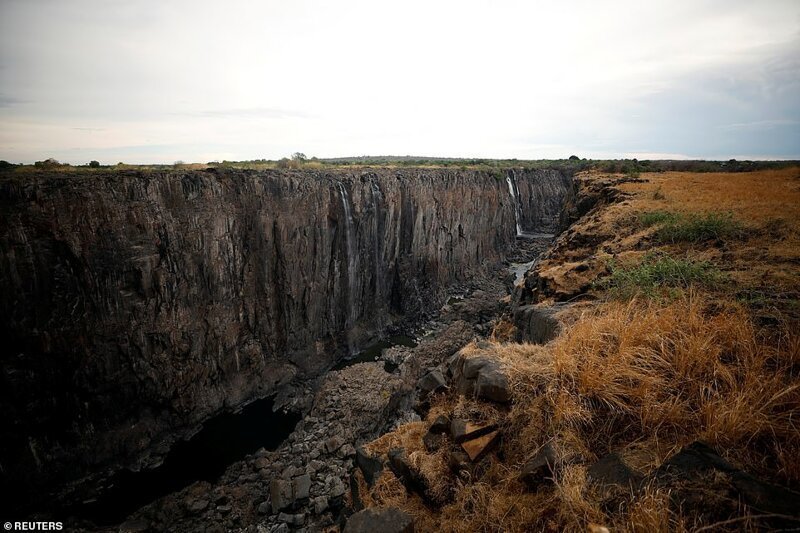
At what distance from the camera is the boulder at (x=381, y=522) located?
4180mm

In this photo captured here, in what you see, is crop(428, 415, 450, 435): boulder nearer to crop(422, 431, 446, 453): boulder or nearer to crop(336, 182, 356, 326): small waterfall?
crop(422, 431, 446, 453): boulder

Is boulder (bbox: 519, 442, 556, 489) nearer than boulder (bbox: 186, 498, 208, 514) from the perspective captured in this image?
Yes

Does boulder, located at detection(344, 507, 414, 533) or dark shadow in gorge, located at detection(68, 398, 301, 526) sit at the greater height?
boulder, located at detection(344, 507, 414, 533)

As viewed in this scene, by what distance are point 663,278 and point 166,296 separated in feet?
60.6

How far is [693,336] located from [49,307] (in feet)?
62.7

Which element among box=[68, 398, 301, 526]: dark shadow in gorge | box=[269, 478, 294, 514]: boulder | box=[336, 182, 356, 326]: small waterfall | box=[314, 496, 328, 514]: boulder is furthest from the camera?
box=[336, 182, 356, 326]: small waterfall

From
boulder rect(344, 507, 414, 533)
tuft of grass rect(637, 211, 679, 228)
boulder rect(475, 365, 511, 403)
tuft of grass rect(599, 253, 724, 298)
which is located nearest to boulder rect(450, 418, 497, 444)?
boulder rect(475, 365, 511, 403)

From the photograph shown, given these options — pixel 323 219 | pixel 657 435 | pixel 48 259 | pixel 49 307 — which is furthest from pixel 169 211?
pixel 657 435

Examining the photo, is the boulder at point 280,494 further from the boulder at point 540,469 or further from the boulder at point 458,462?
the boulder at point 540,469

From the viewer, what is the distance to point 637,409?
12.4 feet

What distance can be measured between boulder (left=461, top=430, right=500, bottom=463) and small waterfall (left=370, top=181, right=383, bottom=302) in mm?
22414

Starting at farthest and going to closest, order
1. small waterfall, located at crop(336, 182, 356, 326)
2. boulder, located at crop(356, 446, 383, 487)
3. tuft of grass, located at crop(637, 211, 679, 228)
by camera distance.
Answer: small waterfall, located at crop(336, 182, 356, 326) < tuft of grass, located at crop(637, 211, 679, 228) < boulder, located at crop(356, 446, 383, 487)

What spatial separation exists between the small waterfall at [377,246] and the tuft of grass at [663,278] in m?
Result: 20.9

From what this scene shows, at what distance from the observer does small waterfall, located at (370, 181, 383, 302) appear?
2691cm
